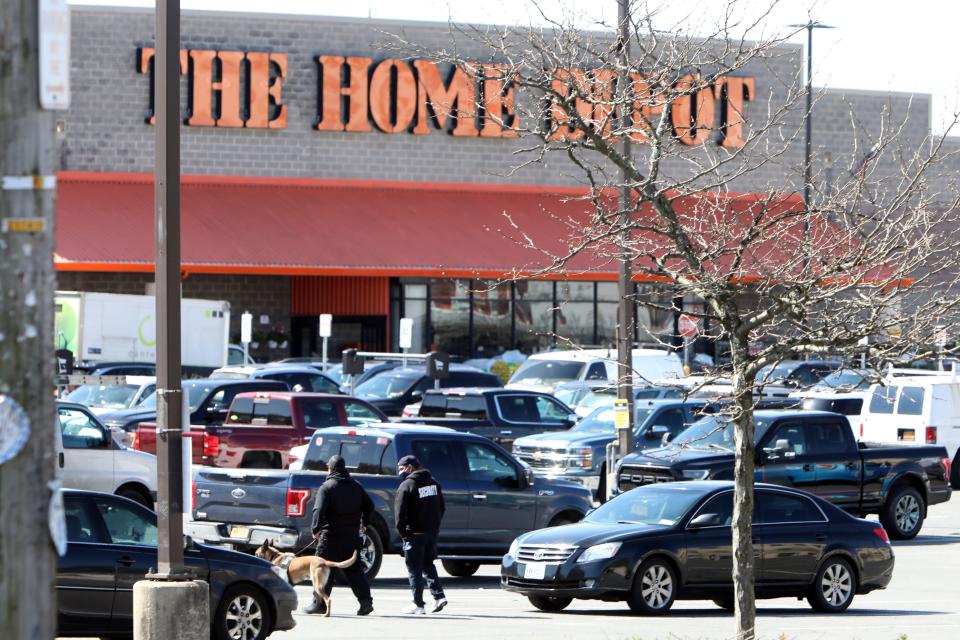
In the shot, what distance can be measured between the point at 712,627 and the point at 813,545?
2.22m

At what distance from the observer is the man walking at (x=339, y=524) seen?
15453 millimetres

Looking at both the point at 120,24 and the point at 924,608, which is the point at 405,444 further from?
the point at 120,24

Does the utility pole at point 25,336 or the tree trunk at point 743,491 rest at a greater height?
the utility pole at point 25,336

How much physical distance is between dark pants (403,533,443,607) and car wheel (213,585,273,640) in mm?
2585

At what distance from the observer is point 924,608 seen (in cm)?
1734

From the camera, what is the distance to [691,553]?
16.1m

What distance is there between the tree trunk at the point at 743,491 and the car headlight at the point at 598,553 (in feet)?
16.1

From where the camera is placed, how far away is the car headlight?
15.8 metres

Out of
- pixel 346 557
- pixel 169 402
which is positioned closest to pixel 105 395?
pixel 346 557

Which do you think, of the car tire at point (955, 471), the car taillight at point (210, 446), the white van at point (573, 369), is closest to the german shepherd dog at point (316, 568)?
the car taillight at point (210, 446)

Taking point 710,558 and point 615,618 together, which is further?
point 710,558

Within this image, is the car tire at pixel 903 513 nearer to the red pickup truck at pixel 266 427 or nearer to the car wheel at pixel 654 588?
the red pickup truck at pixel 266 427

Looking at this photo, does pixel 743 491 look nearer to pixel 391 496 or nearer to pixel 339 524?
pixel 339 524

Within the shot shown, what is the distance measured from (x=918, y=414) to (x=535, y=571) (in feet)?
50.0
